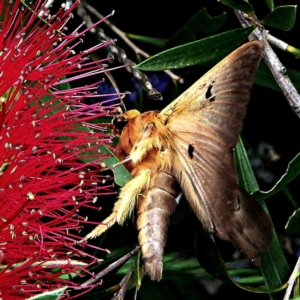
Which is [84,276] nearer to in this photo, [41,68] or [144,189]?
[144,189]

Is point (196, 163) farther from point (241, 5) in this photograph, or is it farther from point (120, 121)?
point (241, 5)

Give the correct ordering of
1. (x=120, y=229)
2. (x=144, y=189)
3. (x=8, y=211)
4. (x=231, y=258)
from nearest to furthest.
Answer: (x=8, y=211) < (x=144, y=189) < (x=120, y=229) < (x=231, y=258)

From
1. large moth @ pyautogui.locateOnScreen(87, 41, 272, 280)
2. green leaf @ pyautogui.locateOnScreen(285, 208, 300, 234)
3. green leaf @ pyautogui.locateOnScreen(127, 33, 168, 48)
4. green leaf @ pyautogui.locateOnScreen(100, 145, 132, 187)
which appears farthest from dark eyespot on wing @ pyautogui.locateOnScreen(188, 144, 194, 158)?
green leaf @ pyautogui.locateOnScreen(127, 33, 168, 48)

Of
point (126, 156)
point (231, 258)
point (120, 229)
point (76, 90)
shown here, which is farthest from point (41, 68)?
point (231, 258)

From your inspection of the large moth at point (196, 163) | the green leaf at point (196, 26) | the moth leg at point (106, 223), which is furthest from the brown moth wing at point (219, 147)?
the green leaf at point (196, 26)

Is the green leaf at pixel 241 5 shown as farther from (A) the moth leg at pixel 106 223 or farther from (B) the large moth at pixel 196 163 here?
(A) the moth leg at pixel 106 223

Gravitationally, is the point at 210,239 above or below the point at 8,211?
below

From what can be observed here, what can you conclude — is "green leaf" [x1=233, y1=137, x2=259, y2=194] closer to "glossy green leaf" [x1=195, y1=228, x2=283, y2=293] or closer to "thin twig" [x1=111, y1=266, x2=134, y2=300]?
Answer: "glossy green leaf" [x1=195, y1=228, x2=283, y2=293]

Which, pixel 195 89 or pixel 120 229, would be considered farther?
pixel 120 229
